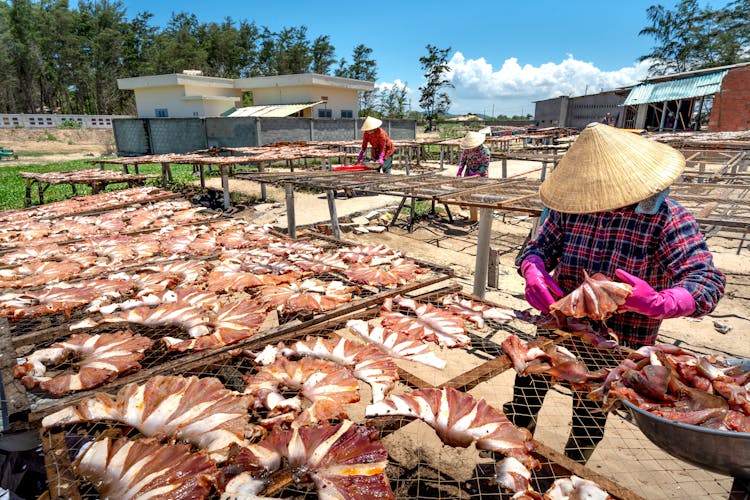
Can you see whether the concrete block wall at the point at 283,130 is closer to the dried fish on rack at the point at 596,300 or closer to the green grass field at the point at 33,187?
the green grass field at the point at 33,187

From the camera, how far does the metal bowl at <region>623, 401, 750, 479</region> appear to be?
1.17 meters

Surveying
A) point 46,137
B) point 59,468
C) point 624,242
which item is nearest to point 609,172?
point 624,242

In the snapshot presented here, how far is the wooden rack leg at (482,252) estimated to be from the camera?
4.68 m

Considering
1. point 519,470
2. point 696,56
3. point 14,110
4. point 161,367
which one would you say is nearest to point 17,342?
point 161,367

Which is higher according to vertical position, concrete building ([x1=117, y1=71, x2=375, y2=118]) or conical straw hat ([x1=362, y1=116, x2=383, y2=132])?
concrete building ([x1=117, y1=71, x2=375, y2=118])

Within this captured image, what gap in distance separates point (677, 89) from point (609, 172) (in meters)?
26.5

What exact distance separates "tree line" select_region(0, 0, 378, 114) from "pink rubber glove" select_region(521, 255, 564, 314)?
179ft

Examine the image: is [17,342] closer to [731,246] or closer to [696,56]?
[731,246]

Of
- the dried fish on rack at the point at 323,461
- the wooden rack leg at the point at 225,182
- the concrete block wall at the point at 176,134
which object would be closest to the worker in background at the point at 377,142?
the wooden rack leg at the point at 225,182

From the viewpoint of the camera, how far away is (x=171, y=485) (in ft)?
4.39

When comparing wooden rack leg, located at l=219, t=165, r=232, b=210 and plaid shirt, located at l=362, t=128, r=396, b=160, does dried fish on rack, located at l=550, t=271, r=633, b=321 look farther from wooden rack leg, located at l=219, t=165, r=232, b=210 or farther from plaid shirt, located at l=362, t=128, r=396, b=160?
plaid shirt, located at l=362, t=128, r=396, b=160

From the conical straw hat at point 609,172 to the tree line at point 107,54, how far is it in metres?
54.4

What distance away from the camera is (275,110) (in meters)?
26.1

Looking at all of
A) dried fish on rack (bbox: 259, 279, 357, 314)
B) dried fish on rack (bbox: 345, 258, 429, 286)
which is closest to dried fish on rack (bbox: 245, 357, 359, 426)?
dried fish on rack (bbox: 259, 279, 357, 314)
